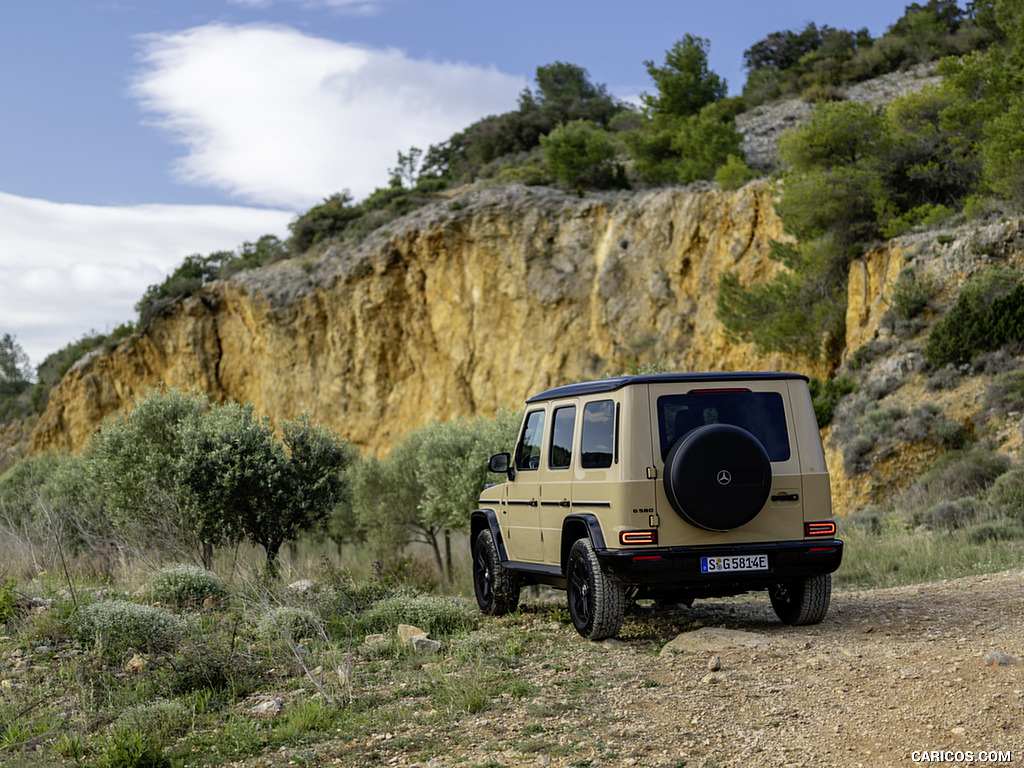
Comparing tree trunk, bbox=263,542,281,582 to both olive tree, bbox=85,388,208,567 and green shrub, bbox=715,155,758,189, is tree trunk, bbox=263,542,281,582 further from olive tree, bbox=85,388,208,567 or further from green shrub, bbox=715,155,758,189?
green shrub, bbox=715,155,758,189

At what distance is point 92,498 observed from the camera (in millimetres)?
17891

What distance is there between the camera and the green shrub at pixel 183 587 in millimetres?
9008

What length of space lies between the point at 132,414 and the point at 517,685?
12098 millimetres

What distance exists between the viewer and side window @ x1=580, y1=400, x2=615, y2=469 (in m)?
6.80

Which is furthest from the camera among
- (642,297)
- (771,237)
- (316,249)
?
(316,249)

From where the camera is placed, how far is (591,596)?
6.87m

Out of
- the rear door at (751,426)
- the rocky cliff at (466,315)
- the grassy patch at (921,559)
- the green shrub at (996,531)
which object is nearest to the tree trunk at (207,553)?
the rear door at (751,426)

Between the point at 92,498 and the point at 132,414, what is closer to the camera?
the point at 132,414

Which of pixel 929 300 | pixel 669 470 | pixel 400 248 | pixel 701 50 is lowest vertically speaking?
pixel 669 470

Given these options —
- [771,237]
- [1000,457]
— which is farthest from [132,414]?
[771,237]

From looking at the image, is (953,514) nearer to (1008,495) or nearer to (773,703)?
(1008,495)

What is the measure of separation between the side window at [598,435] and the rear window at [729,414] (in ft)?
1.43

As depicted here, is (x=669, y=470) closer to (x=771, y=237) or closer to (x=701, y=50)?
(x=771, y=237)

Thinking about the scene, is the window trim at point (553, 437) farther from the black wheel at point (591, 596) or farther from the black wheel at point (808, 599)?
the black wheel at point (808, 599)
